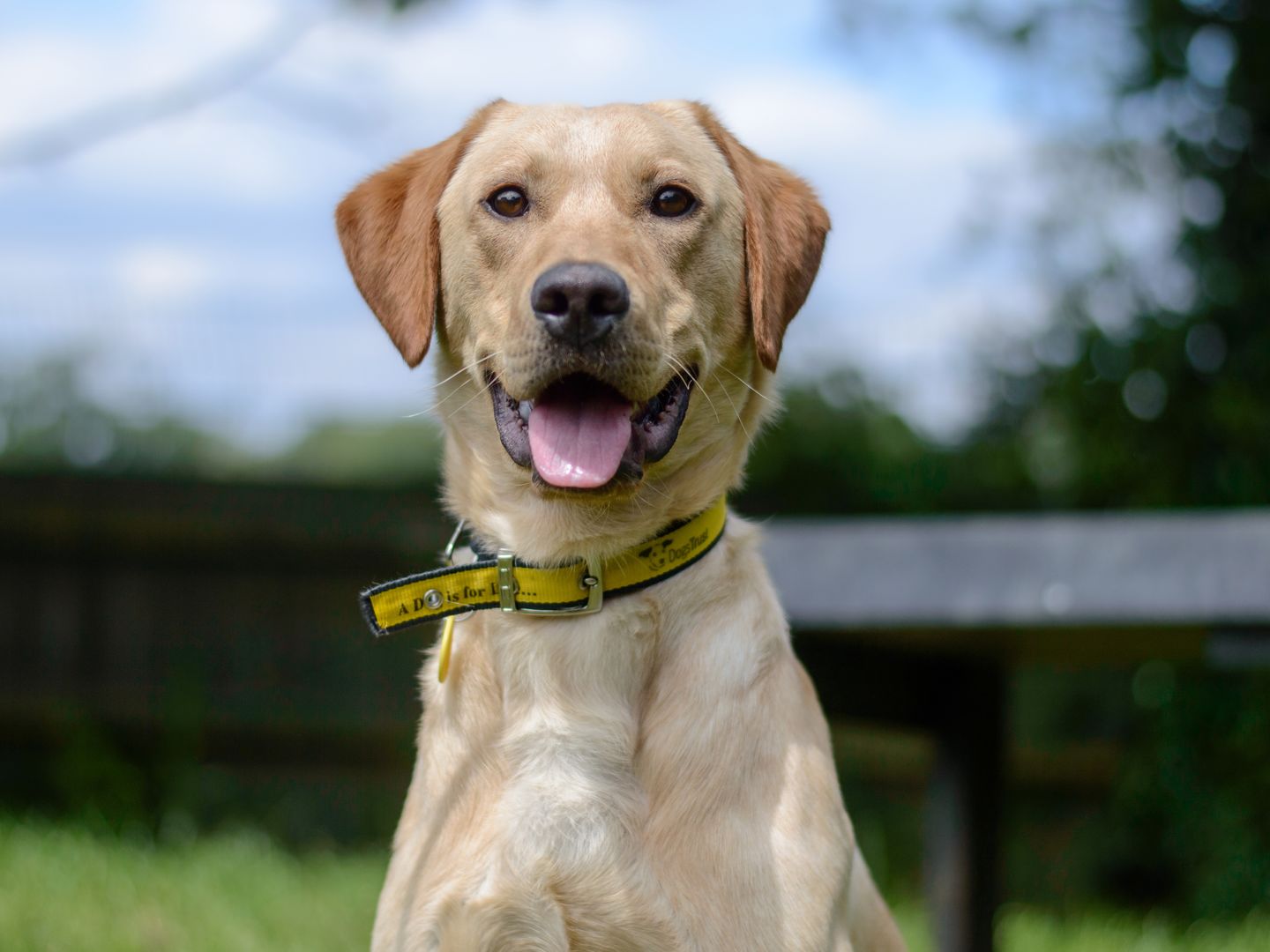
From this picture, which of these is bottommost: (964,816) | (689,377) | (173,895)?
(173,895)

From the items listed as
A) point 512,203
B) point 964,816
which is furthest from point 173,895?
point 512,203

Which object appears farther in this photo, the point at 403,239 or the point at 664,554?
the point at 403,239

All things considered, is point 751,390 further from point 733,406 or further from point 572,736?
point 572,736

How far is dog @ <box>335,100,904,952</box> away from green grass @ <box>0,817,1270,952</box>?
7.53 feet

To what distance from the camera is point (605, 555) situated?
2441 millimetres

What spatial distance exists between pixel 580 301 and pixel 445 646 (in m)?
0.66

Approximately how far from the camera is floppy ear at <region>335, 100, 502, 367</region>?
8.54 ft

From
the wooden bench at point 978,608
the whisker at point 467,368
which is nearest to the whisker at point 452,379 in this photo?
the whisker at point 467,368

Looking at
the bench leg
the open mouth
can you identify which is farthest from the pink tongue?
the bench leg

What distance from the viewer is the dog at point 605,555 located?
2180 mm

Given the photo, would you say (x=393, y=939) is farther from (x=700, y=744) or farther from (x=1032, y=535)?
(x=1032, y=535)

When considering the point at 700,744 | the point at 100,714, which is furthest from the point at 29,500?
the point at 700,744

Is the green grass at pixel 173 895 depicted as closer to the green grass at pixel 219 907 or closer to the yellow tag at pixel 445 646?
the green grass at pixel 219 907

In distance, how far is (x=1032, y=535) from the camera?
3.57 m
